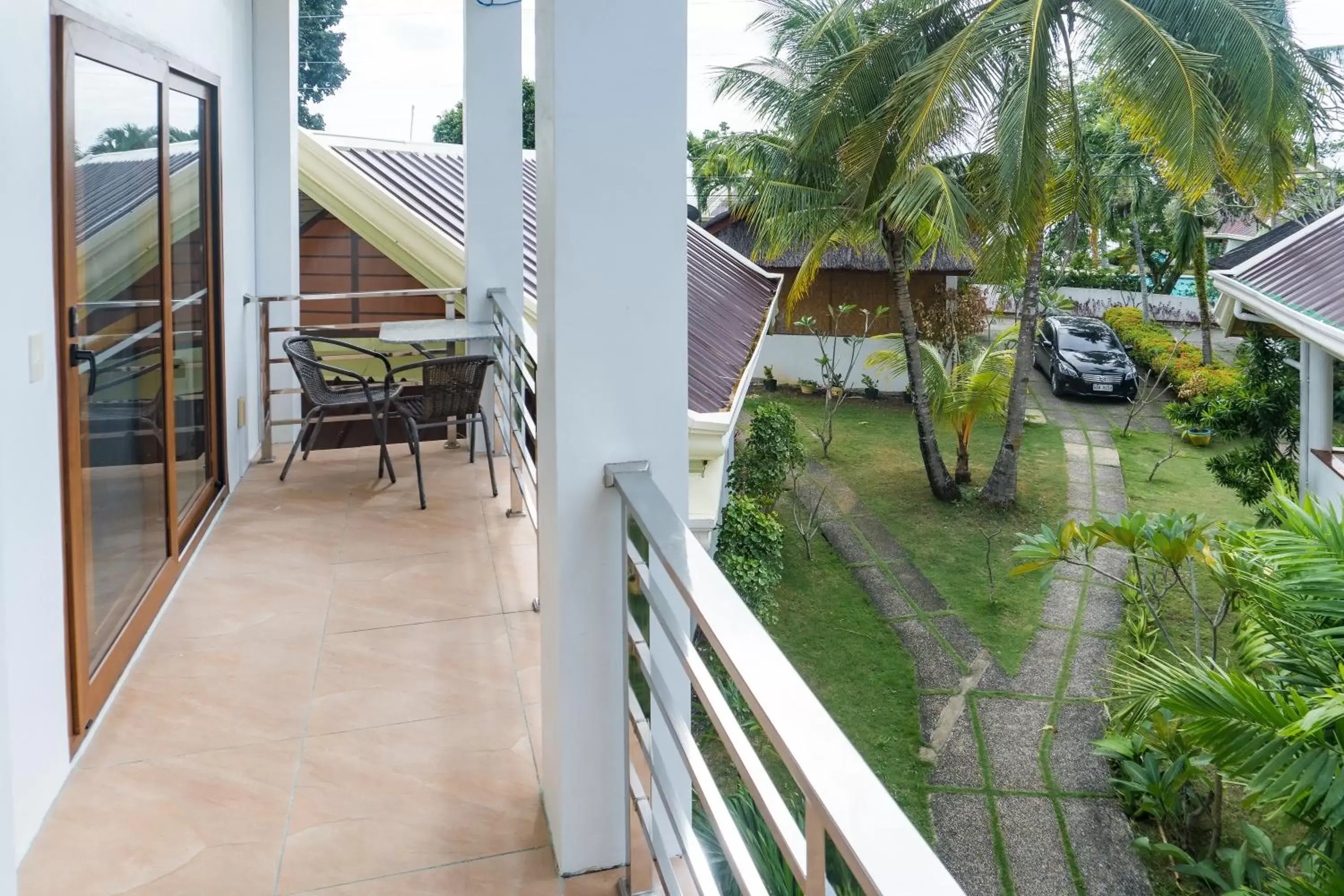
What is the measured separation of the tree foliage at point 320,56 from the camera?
39688mm

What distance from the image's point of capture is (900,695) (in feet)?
36.2

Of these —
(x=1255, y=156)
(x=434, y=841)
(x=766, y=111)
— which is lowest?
(x=434, y=841)

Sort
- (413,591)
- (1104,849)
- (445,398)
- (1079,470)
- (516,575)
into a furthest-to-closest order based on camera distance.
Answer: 1. (1079,470)
2. (1104,849)
3. (445,398)
4. (516,575)
5. (413,591)

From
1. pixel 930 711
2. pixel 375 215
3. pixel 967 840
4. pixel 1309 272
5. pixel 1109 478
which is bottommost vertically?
pixel 967 840

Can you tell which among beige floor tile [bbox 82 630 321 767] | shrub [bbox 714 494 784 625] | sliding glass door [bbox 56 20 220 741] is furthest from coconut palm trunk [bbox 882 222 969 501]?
beige floor tile [bbox 82 630 321 767]

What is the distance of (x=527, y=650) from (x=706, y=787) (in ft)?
6.62

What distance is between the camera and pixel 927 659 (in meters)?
11.8

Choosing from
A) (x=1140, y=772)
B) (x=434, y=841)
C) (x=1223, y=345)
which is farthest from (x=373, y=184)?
(x=1223, y=345)

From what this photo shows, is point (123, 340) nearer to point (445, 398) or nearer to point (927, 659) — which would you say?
point (445, 398)

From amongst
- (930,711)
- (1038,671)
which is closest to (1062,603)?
(1038,671)

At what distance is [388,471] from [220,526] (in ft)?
3.26

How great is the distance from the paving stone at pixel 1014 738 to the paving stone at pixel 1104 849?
A: 18.8 inches

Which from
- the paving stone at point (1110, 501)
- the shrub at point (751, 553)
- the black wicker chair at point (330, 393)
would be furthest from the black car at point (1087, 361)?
the black wicker chair at point (330, 393)

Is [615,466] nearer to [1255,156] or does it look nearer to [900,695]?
[900,695]
